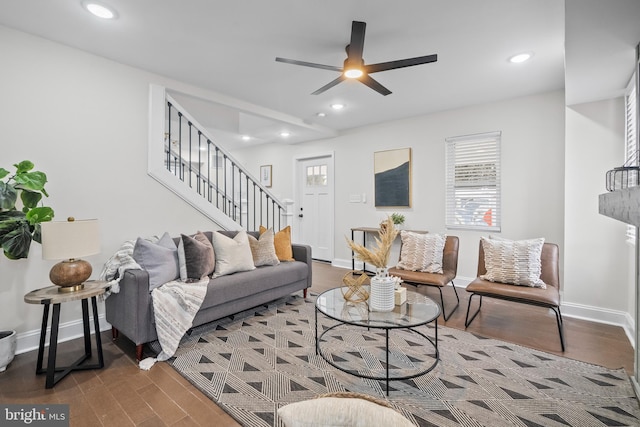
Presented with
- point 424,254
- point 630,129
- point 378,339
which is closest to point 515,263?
point 424,254

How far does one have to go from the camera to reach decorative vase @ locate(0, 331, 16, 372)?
2.17 metres

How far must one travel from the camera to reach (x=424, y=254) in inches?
136

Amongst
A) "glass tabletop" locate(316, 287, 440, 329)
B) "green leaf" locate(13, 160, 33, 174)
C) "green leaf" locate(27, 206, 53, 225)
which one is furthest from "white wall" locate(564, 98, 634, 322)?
"green leaf" locate(13, 160, 33, 174)

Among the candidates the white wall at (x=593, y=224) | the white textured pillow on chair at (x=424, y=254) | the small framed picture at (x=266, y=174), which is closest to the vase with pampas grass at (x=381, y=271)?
the white textured pillow on chair at (x=424, y=254)

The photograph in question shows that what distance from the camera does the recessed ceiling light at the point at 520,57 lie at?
2.78 m

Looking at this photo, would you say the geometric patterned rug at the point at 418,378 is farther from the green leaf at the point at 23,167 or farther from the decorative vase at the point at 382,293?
the green leaf at the point at 23,167

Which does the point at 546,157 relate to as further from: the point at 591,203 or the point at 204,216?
the point at 204,216

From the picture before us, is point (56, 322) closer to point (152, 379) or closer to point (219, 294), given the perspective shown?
point (152, 379)

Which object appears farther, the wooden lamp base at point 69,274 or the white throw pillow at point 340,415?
the wooden lamp base at point 69,274

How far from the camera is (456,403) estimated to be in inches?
71.7

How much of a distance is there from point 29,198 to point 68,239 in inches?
25.9

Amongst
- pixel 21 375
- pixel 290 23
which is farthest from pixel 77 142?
pixel 290 23

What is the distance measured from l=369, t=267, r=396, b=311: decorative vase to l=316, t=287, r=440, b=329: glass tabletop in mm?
42

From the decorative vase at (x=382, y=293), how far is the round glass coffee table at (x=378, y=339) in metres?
Result: 0.04
